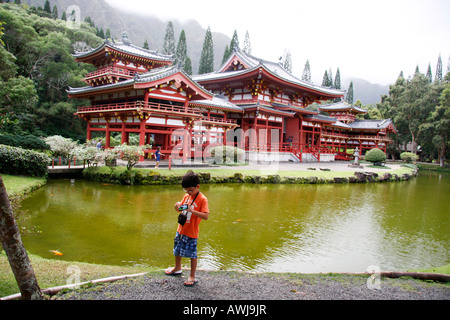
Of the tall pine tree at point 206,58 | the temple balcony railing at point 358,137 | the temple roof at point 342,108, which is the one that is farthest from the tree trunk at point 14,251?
the tall pine tree at point 206,58

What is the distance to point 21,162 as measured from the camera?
1203 centimetres

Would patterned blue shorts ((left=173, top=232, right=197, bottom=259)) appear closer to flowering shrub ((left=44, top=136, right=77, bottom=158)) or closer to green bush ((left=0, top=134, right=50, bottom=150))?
green bush ((left=0, top=134, right=50, bottom=150))

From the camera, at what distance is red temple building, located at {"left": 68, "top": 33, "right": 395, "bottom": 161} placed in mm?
18281

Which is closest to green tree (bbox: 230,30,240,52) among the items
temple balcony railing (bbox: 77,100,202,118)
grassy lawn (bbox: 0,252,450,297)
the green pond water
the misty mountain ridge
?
temple balcony railing (bbox: 77,100,202,118)

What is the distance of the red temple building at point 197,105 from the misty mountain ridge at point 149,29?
8870cm

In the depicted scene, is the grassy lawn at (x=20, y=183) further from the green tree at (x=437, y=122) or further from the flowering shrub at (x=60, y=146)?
the green tree at (x=437, y=122)

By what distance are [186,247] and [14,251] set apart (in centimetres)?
185

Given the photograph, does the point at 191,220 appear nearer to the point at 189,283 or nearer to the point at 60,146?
the point at 189,283

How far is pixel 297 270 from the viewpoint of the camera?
534 cm

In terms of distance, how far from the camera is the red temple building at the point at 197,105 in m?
18.3

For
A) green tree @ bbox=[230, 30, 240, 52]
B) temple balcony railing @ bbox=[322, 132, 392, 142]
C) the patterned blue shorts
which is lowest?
the patterned blue shorts

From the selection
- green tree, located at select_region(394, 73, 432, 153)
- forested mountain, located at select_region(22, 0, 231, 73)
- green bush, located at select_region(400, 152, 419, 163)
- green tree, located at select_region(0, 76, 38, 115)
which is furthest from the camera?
forested mountain, located at select_region(22, 0, 231, 73)

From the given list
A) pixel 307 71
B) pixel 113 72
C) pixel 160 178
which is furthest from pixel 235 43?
pixel 307 71

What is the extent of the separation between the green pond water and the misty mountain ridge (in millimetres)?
104029
